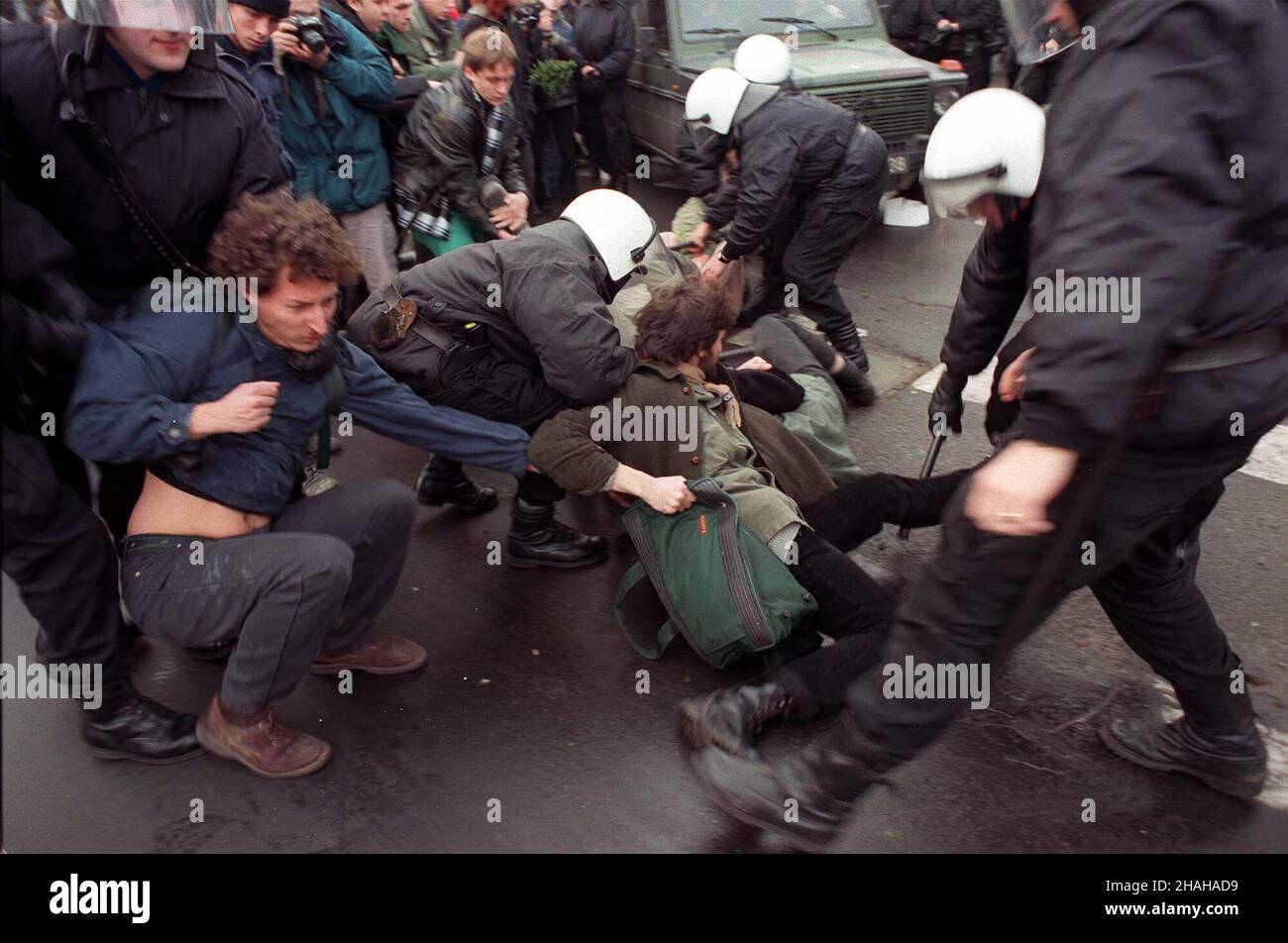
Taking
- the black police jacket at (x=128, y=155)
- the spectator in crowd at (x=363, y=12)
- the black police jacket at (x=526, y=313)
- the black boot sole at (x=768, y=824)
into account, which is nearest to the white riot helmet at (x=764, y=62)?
the spectator in crowd at (x=363, y=12)

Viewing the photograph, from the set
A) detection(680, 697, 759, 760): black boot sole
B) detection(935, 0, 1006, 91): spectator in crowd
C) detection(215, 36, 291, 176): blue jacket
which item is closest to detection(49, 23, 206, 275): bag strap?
detection(215, 36, 291, 176): blue jacket

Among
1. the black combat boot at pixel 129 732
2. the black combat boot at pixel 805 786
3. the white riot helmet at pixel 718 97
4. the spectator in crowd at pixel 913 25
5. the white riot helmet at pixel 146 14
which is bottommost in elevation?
the black combat boot at pixel 129 732

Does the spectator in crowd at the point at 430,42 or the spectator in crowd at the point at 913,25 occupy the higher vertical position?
the spectator in crowd at the point at 430,42

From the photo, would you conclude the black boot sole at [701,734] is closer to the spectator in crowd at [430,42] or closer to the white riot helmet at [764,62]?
the white riot helmet at [764,62]

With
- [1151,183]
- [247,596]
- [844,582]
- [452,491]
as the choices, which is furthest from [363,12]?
[1151,183]

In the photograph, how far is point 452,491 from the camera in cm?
412

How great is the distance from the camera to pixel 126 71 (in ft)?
8.86

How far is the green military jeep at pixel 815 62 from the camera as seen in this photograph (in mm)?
7148

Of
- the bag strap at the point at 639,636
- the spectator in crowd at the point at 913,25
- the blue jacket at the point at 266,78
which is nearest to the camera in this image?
the bag strap at the point at 639,636

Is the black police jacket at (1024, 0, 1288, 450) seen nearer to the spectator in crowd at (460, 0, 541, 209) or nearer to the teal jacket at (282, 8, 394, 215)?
the teal jacket at (282, 8, 394, 215)

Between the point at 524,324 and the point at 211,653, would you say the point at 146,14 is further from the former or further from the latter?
the point at 211,653

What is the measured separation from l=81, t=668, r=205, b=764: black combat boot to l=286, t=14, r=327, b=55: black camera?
8.82ft

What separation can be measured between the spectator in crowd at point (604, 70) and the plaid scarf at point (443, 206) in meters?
3.31

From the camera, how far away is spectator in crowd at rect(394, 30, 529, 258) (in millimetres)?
4609
